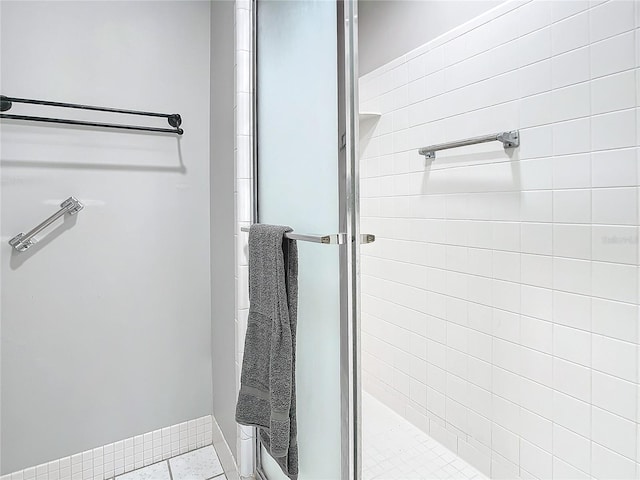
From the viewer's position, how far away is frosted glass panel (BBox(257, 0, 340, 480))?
0.88 metres

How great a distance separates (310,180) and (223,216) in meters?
0.63

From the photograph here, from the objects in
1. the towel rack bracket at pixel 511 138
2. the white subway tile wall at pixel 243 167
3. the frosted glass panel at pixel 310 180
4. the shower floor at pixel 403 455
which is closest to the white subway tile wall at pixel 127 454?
the white subway tile wall at pixel 243 167

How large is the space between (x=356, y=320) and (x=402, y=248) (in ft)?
3.83

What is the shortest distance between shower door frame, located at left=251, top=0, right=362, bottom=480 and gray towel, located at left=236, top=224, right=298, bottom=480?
168 mm

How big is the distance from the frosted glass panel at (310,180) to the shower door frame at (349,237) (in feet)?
0.12

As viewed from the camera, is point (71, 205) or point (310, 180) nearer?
point (310, 180)

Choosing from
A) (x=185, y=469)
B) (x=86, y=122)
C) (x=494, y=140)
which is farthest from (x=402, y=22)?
(x=185, y=469)

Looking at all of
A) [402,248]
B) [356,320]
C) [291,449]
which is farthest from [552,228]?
[291,449]

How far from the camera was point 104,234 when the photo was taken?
1.51 meters

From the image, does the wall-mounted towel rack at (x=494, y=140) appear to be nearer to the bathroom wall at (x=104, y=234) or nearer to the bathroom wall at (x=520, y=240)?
the bathroom wall at (x=520, y=240)

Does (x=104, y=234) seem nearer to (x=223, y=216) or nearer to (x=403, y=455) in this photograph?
(x=223, y=216)

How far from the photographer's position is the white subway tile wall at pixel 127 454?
4.66 feet

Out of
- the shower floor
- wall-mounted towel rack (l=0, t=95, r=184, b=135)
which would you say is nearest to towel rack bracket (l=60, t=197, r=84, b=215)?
wall-mounted towel rack (l=0, t=95, r=184, b=135)

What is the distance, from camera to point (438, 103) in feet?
5.52
